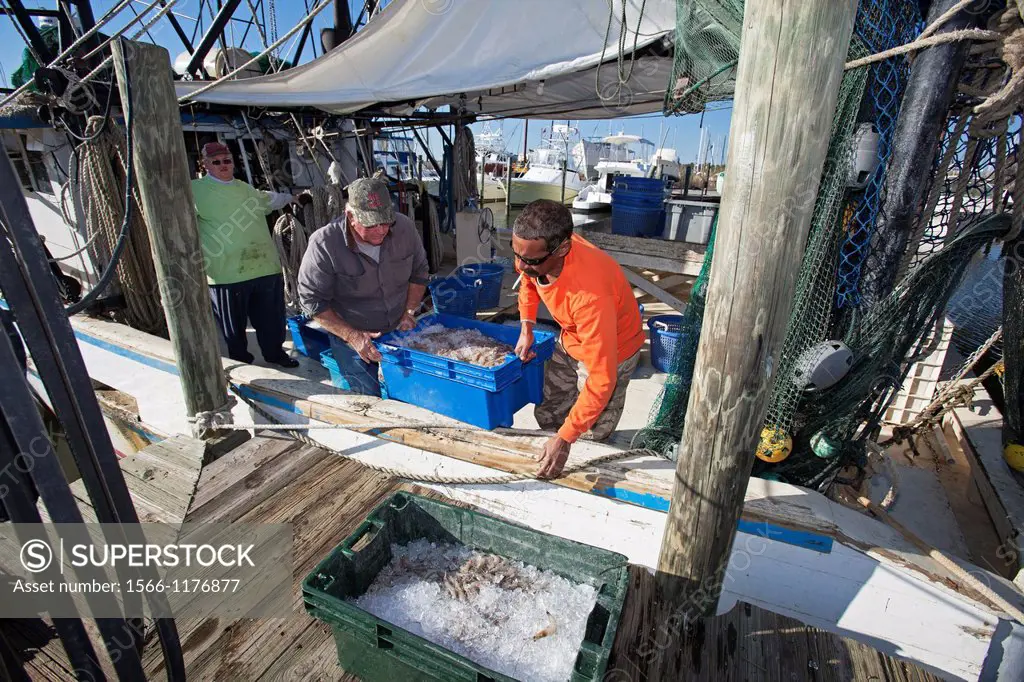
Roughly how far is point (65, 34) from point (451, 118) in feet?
16.0

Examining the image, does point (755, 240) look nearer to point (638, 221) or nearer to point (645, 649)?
point (645, 649)

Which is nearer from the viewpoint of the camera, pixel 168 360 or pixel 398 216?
pixel 398 216

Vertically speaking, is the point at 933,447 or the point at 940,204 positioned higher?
the point at 940,204

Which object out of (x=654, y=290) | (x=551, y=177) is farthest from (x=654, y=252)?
(x=551, y=177)

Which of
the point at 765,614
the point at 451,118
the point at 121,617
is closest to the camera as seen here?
the point at 121,617

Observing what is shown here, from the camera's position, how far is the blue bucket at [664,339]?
17.9ft

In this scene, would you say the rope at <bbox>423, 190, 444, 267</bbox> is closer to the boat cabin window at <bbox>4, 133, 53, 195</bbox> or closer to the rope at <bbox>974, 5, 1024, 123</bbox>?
the boat cabin window at <bbox>4, 133, 53, 195</bbox>

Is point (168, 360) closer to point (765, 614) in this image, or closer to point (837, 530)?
point (765, 614)

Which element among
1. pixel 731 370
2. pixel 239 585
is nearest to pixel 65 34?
pixel 239 585

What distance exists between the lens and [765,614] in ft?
7.83

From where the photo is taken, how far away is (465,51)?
4.91 meters

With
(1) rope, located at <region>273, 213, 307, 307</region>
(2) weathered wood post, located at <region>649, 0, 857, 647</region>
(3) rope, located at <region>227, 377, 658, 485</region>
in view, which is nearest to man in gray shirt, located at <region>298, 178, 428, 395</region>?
(3) rope, located at <region>227, 377, 658, 485</region>

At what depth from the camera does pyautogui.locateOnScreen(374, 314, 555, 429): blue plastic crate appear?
3143mm

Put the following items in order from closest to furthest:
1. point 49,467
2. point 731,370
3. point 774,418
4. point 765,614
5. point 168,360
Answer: point 49,467 → point 731,370 → point 765,614 → point 774,418 → point 168,360
